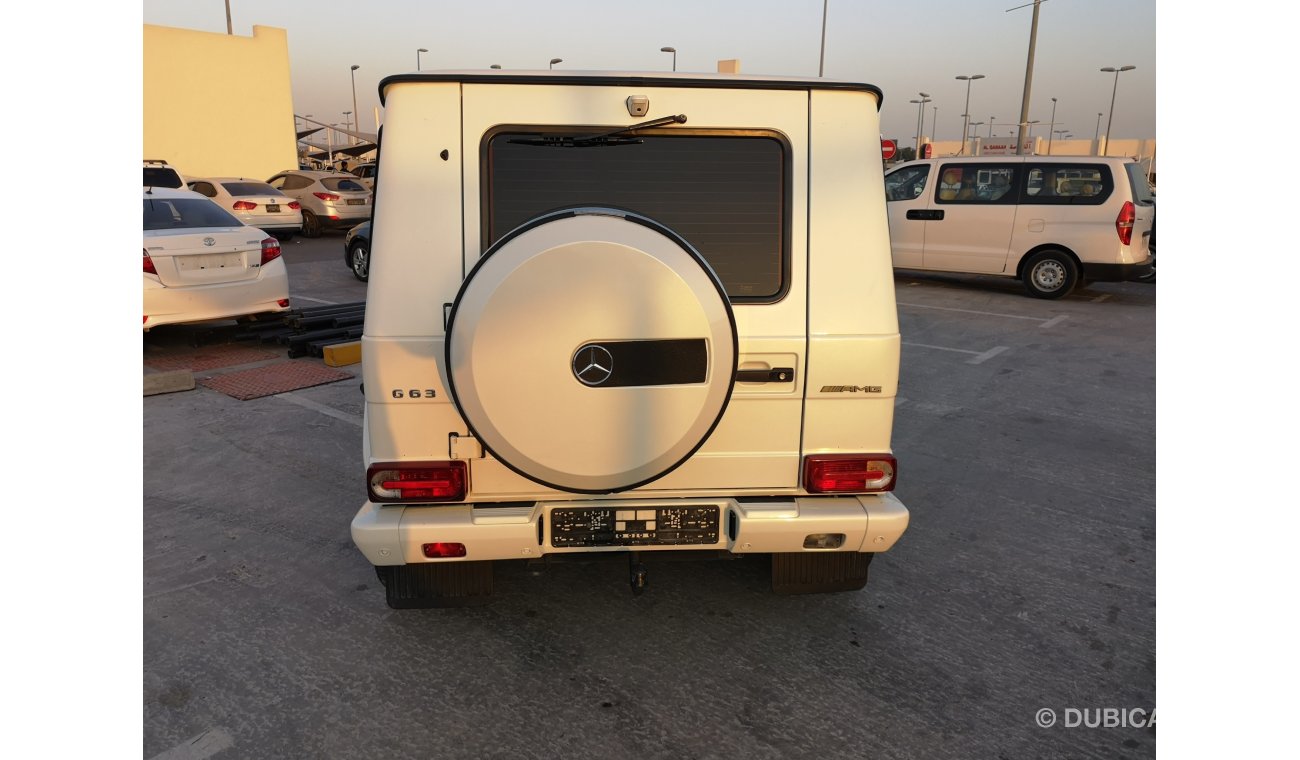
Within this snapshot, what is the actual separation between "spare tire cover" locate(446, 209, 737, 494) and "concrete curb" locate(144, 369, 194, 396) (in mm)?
5469

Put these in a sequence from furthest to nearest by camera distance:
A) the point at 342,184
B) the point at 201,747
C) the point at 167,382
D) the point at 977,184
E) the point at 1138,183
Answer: the point at 342,184, the point at 977,184, the point at 1138,183, the point at 167,382, the point at 201,747

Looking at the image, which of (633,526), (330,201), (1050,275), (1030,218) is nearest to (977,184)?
(1030,218)

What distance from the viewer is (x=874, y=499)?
3.12m

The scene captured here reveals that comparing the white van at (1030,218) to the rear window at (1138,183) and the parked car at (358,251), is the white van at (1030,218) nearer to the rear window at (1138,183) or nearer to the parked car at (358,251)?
the rear window at (1138,183)

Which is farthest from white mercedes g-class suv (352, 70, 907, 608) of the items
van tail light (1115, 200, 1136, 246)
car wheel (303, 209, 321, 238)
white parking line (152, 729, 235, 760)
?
car wheel (303, 209, 321, 238)

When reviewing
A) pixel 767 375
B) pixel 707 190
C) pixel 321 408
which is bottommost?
pixel 321 408

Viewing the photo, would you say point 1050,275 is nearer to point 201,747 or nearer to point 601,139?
point 601,139

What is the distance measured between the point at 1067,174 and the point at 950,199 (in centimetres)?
164

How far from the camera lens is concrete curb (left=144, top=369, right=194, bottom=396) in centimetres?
683

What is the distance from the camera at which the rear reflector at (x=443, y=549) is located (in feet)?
9.69

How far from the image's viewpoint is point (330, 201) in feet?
65.1

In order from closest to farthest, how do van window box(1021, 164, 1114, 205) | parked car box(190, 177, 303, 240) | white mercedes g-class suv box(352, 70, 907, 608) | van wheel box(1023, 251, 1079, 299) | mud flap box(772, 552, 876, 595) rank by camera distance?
white mercedes g-class suv box(352, 70, 907, 608), mud flap box(772, 552, 876, 595), van window box(1021, 164, 1114, 205), van wheel box(1023, 251, 1079, 299), parked car box(190, 177, 303, 240)

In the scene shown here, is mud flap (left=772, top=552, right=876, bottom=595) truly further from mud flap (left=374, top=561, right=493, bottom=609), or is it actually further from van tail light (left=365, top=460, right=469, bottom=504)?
van tail light (left=365, top=460, right=469, bottom=504)

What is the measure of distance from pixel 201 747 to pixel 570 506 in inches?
56.6
